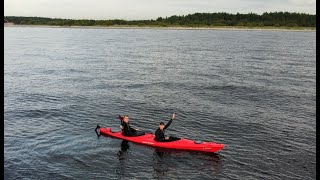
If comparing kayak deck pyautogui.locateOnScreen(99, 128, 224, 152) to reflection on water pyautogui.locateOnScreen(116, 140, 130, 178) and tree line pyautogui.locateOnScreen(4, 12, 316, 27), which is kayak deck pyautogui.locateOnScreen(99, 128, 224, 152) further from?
tree line pyautogui.locateOnScreen(4, 12, 316, 27)

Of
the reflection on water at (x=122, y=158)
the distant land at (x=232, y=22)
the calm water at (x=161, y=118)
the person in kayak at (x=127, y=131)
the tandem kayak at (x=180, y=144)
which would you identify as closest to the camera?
the reflection on water at (x=122, y=158)

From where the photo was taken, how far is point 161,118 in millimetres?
26703

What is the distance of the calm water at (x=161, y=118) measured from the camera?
1811 centimetres

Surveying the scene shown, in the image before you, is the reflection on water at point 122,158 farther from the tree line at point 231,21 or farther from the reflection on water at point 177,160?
the tree line at point 231,21

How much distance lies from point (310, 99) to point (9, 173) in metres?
24.0

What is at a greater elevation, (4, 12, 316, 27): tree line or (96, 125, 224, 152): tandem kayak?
(4, 12, 316, 27): tree line

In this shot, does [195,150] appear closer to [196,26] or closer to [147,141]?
[147,141]

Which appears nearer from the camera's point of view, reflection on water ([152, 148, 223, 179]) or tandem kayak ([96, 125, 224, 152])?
reflection on water ([152, 148, 223, 179])

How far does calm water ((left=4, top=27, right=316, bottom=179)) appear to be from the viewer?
18109mm

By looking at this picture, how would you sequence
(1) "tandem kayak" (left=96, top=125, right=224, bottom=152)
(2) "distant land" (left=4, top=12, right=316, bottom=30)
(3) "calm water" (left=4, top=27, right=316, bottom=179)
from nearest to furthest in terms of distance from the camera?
(3) "calm water" (left=4, top=27, right=316, bottom=179) < (1) "tandem kayak" (left=96, top=125, right=224, bottom=152) < (2) "distant land" (left=4, top=12, right=316, bottom=30)

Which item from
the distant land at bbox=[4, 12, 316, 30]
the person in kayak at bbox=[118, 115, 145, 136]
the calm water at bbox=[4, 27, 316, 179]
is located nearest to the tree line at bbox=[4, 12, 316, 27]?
the distant land at bbox=[4, 12, 316, 30]

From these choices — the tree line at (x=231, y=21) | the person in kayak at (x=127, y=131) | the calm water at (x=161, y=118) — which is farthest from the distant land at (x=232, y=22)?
the person in kayak at (x=127, y=131)

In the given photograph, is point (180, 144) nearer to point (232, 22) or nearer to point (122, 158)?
point (122, 158)

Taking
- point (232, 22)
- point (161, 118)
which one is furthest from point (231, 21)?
point (161, 118)
